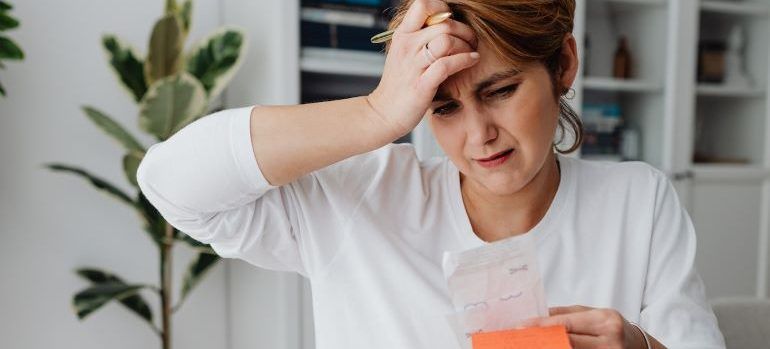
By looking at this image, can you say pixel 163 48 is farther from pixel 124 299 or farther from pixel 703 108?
pixel 703 108

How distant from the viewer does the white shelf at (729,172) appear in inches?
118

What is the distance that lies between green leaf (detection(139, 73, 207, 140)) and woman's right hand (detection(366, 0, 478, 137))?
1.12 meters

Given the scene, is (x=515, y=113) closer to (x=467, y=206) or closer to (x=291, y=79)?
(x=467, y=206)

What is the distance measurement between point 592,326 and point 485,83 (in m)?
0.35

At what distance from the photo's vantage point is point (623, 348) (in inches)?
31.3

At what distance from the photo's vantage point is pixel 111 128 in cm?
188

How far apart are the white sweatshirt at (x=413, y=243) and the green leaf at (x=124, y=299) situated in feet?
3.96

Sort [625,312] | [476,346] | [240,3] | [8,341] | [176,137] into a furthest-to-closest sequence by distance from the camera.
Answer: [240,3], [8,341], [625,312], [176,137], [476,346]

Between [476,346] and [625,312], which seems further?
[625,312]

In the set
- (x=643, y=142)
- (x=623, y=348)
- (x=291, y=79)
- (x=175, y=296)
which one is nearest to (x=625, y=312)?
(x=623, y=348)

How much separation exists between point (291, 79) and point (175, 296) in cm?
89

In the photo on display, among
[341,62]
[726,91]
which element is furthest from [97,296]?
[726,91]

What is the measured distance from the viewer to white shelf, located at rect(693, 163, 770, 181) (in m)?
3.00

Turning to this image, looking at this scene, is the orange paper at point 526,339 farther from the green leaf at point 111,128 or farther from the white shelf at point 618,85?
the white shelf at point 618,85
